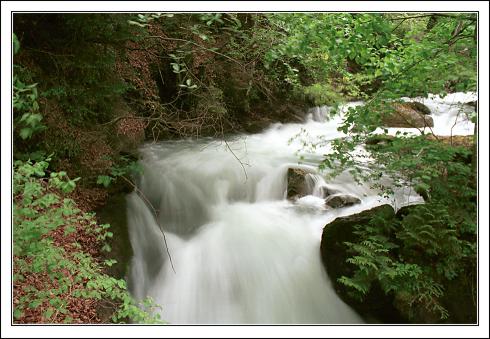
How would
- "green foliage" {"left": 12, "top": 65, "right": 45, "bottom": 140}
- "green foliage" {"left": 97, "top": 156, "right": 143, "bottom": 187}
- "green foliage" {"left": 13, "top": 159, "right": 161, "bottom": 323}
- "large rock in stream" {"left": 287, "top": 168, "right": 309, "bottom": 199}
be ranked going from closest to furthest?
"green foliage" {"left": 12, "top": 65, "right": 45, "bottom": 140}
"green foliage" {"left": 13, "top": 159, "right": 161, "bottom": 323}
"green foliage" {"left": 97, "top": 156, "right": 143, "bottom": 187}
"large rock in stream" {"left": 287, "top": 168, "right": 309, "bottom": 199}

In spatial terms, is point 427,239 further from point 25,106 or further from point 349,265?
point 25,106

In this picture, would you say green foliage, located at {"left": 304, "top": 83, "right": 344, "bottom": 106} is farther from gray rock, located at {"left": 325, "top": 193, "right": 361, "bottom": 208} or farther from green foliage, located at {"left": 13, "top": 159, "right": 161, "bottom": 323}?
green foliage, located at {"left": 13, "top": 159, "right": 161, "bottom": 323}

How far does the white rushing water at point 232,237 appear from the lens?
15.1ft

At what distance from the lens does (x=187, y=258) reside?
16.7ft

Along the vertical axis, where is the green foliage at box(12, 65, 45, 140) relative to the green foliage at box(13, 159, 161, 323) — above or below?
above


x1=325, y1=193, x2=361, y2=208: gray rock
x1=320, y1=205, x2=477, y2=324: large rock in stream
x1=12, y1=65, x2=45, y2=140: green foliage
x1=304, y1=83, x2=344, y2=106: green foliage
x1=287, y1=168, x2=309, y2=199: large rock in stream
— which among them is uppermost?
x1=304, y1=83, x2=344, y2=106: green foliage

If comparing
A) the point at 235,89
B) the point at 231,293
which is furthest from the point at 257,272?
the point at 235,89

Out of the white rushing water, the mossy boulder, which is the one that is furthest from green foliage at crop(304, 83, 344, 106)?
the mossy boulder

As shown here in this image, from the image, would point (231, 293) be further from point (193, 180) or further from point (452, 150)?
point (452, 150)

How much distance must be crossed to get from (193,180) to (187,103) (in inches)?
71.2

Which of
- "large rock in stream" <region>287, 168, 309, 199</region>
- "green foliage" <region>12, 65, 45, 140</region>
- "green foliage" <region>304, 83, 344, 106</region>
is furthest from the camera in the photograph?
"green foliage" <region>304, 83, 344, 106</region>

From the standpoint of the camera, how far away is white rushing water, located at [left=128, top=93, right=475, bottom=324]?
461cm

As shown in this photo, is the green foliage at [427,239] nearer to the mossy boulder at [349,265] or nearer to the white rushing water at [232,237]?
the mossy boulder at [349,265]

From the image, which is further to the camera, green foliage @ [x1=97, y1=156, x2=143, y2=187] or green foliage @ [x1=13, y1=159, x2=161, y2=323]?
green foliage @ [x1=97, y1=156, x2=143, y2=187]
